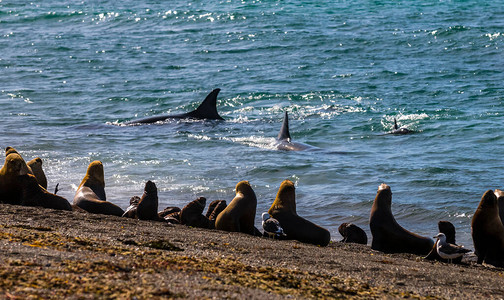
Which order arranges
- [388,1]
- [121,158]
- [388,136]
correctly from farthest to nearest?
[388,1] < [388,136] < [121,158]

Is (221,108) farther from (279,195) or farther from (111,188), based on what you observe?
(279,195)

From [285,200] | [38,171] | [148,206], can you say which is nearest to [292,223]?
[285,200]

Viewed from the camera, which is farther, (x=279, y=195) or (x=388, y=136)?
(x=388, y=136)

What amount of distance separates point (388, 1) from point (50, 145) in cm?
2633

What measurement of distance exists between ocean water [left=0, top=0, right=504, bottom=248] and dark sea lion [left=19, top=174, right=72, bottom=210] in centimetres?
180

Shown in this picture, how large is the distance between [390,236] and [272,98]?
12801 mm

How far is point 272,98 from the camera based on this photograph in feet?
68.8

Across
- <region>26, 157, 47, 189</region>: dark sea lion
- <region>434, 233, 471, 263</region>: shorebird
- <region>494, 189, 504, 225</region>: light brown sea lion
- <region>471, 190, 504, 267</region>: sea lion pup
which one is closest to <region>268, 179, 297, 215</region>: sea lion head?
<region>434, 233, 471, 263</region>: shorebird

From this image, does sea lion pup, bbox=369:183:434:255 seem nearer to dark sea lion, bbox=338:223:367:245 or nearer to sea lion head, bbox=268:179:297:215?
dark sea lion, bbox=338:223:367:245

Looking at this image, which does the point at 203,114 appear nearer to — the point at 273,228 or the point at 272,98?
the point at 272,98

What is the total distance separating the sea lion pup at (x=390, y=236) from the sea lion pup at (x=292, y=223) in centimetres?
59

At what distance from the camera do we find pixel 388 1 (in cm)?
3769

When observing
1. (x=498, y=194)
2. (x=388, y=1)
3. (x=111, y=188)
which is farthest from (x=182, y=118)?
(x=388, y=1)

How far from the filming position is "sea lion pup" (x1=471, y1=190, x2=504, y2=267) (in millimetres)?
7988
